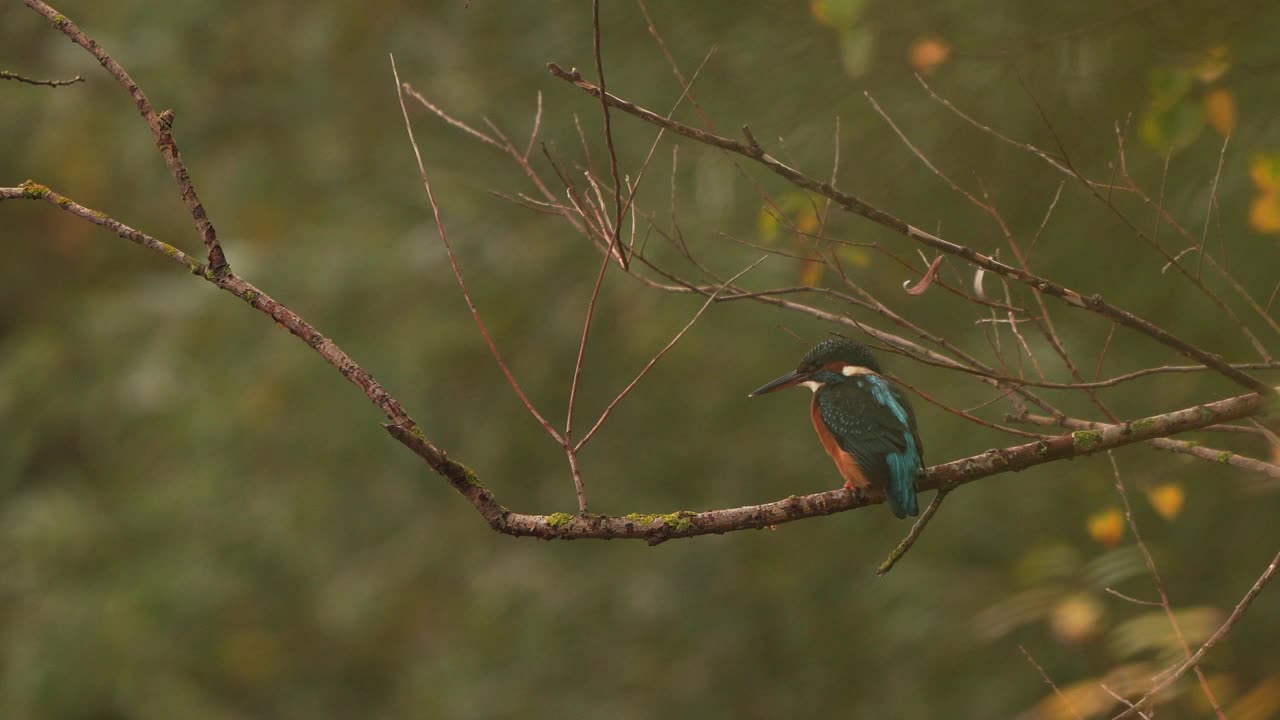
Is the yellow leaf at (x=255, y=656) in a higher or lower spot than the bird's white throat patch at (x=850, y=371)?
higher

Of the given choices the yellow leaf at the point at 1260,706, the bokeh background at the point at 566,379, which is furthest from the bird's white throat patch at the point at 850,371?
the yellow leaf at the point at 1260,706

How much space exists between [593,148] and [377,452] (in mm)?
1649

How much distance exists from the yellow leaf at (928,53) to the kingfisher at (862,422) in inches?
32.2

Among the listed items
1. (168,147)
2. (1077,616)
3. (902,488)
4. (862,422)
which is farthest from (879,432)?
(168,147)

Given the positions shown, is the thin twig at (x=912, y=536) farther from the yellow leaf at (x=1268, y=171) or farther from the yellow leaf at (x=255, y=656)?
the yellow leaf at (x=255, y=656)

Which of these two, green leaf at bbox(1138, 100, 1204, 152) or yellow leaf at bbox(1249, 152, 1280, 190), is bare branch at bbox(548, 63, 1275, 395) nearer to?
yellow leaf at bbox(1249, 152, 1280, 190)

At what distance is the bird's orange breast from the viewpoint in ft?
8.34

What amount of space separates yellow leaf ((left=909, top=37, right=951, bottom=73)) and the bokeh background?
0.02m

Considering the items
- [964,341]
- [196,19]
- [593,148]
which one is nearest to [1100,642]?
[964,341]

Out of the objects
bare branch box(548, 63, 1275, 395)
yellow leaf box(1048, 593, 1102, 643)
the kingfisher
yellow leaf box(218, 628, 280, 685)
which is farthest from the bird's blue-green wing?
Result: yellow leaf box(218, 628, 280, 685)

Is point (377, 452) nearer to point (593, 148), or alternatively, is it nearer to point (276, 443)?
point (276, 443)

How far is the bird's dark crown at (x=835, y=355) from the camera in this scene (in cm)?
283

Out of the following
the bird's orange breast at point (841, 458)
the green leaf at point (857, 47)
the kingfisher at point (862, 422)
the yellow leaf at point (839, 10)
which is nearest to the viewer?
the kingfisher at point (862, 422)

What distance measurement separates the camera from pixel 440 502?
6.05 meters
